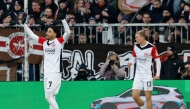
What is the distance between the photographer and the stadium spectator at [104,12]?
58.6ft

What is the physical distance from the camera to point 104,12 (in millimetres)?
17906

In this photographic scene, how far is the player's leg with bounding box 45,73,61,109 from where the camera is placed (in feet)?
49.9

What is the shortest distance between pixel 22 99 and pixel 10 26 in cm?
197

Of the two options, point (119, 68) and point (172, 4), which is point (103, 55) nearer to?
point (119, 68)

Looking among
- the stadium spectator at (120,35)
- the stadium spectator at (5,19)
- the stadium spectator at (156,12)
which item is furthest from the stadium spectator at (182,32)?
the stadium spectator at (5,19)


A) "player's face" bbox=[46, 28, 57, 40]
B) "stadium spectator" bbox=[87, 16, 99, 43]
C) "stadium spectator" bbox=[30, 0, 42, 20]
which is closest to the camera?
"player's face" bbox=[46, 28, 57, 40]

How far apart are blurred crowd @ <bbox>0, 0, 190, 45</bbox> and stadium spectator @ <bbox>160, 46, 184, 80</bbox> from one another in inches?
16.9

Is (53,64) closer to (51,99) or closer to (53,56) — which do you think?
(53,56)

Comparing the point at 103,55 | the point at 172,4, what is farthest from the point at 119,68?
the point at 172,4

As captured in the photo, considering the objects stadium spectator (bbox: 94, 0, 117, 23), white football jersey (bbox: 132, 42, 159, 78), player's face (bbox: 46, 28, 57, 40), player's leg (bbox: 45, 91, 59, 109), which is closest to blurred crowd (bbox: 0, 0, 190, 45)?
stadium spectator (bbox: 94, 0, 117, 23)

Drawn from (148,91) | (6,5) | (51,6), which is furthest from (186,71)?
(6,5)

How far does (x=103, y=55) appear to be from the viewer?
17.7 m

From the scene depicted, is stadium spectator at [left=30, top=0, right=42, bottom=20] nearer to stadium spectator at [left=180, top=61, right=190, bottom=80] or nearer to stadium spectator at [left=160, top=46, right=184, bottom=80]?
stadium spectator at [left=160, top=46, right=184, bottom=80]

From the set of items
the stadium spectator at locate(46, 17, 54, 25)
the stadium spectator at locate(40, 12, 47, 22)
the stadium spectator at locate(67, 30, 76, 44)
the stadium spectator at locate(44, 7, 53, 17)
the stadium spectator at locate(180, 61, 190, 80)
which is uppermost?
the stadium spectator at locate(44, 7, 53, 17)
